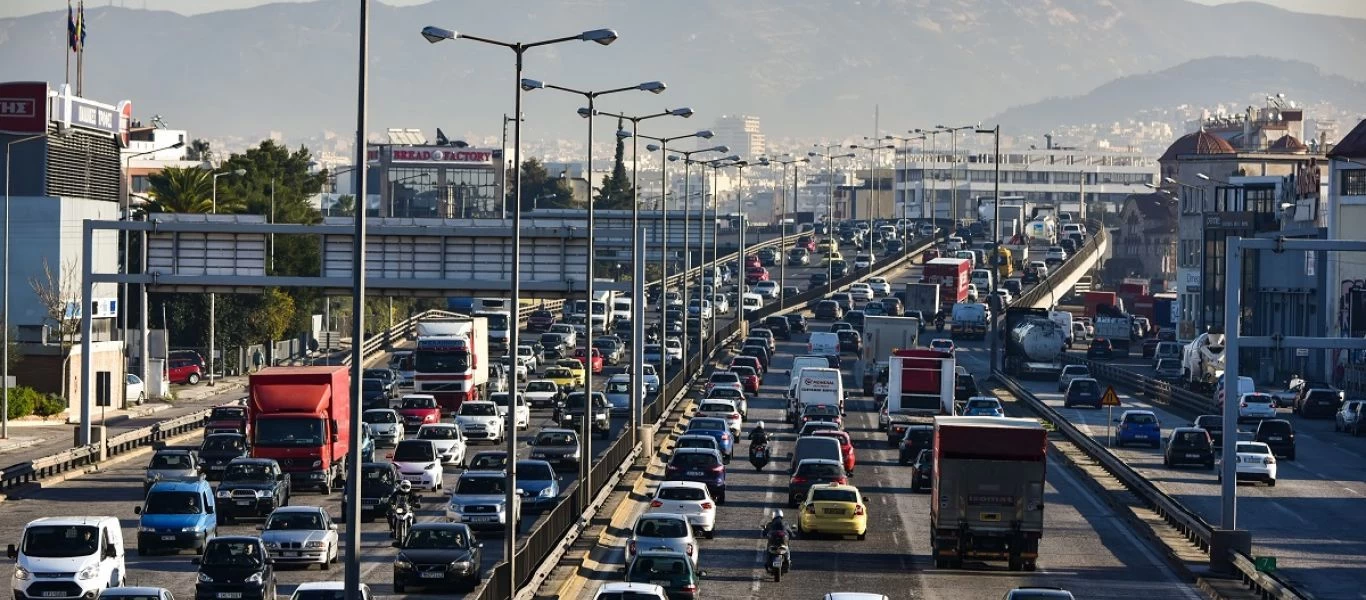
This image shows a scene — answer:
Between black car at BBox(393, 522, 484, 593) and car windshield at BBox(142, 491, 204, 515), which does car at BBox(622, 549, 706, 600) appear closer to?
black car at BBox(393, 522, 484, 593)

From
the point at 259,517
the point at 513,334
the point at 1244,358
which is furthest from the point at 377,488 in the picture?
the point at 1244,358

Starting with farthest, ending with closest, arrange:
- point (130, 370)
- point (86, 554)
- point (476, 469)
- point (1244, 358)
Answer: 1. point (1244, 358)
2. point (130, 370)
3. point (476, 469)
4. point (86, 554)

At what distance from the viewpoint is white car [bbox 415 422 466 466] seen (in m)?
62.2

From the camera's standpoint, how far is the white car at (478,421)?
72.0 m

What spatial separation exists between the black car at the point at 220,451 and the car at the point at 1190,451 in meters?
27.2

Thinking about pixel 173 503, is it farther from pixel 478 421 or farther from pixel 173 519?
pixel 478 421

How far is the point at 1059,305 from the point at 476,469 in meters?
122

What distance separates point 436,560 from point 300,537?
150 inches

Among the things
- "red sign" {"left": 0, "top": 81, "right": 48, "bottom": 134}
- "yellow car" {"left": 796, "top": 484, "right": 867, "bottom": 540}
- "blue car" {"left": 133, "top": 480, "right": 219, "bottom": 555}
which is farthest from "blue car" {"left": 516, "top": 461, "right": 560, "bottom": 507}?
"red sign" {"left": 0, "top": 81, "right": 48, "bottom": 134}

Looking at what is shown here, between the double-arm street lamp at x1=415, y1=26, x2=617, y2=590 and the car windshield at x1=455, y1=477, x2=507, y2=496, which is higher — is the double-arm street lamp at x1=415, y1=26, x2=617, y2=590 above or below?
above

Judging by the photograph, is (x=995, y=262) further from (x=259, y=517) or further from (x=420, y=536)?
(x=420, y=536)

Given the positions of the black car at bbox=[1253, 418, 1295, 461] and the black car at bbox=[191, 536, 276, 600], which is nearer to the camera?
the black car at bbox=[191, 536, 276, 600]

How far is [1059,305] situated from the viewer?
170 metres

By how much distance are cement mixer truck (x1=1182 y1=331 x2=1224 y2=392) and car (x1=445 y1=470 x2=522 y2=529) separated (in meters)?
51.5
